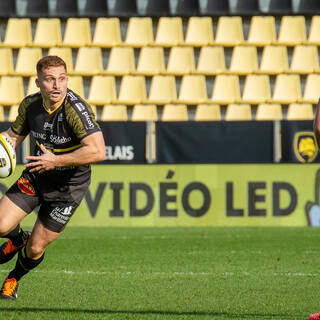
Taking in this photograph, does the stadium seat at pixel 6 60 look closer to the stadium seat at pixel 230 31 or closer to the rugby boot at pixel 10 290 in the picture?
the stadium seat at pixel 230 31

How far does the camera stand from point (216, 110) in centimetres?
1795

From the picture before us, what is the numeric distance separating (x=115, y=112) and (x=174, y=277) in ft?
30.8

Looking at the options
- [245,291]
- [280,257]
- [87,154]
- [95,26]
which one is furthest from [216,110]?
[87,154]

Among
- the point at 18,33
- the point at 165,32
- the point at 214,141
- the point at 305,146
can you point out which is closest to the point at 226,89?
the point at 165,32

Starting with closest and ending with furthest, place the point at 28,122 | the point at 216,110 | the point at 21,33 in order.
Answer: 1. the point at 28,122
2. the point at 216,110
3. the point at 21,33

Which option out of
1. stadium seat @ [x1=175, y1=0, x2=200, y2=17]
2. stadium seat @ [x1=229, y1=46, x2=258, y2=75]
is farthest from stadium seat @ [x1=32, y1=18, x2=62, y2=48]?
stadium seat @ [x1=229, y1=46, x2=258, y2=75]

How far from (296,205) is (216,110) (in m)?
4.01

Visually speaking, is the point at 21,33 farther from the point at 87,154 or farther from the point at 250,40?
the point at 87,154

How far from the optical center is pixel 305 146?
1485 centimetres

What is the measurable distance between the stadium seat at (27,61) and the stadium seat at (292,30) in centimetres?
534

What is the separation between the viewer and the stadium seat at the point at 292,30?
1881 centimetres

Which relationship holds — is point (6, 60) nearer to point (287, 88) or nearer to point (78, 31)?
point (78, 31)

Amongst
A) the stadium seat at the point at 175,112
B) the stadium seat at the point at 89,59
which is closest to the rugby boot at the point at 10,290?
the stadium seat at the point at 175,112

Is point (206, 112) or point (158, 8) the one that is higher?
point (158, 8)
